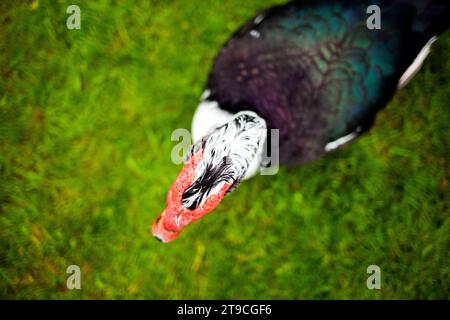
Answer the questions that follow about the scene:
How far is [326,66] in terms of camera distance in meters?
1.68

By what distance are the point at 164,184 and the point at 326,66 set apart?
1.11m

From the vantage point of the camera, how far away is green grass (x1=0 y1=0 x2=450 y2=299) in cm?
229

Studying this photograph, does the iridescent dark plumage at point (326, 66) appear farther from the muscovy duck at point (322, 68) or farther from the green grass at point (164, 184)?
the green grass at point (164, 184)

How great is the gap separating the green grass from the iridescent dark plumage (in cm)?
62

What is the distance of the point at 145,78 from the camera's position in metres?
2.38

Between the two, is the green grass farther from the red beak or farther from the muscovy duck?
the red beak

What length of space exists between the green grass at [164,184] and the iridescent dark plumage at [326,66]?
62 cm

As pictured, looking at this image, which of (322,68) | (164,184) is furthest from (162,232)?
(322,68)

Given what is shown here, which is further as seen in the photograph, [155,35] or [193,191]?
[155,35]

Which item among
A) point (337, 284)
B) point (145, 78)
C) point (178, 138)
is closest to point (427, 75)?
point (337, 284)

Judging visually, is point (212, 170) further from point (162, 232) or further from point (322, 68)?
point (322, 68)

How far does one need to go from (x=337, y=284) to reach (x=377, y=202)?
1.72 ft

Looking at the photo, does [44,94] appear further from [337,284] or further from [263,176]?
[337,284]

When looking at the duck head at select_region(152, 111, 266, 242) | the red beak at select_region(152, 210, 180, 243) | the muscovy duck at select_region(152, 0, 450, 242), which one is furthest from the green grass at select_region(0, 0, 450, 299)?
the duck head at select_region(152, 111, 266, 242)
